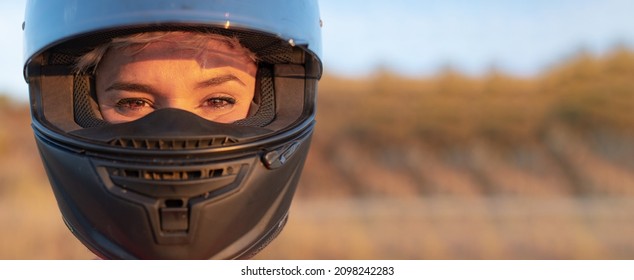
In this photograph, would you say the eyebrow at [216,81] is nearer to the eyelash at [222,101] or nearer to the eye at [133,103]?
the eyelash at [222,101]

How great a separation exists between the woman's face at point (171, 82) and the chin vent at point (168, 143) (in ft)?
0.65

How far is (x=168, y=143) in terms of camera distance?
1.94 meters

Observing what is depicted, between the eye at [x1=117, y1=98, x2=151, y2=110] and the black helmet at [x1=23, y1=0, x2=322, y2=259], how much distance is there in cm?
9

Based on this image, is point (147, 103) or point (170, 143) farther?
point (147, 103)

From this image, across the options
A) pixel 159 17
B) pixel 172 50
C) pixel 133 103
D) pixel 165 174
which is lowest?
pixel 165 174

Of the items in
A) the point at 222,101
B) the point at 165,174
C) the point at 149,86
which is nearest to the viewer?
the point at 165,174

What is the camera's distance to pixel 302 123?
2.36 metres

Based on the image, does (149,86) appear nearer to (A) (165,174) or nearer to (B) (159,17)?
(B) (159,17)

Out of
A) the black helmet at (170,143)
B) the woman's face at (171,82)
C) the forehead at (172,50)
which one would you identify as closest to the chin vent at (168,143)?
the black helmet at (170,143)

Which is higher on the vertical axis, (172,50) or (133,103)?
(172,50)

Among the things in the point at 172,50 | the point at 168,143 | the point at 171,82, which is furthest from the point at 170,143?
the point at 172,50

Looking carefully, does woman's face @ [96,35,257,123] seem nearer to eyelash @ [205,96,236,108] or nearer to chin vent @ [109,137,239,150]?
eyelash @ [205,96,236,108]

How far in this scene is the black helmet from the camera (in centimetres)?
193
